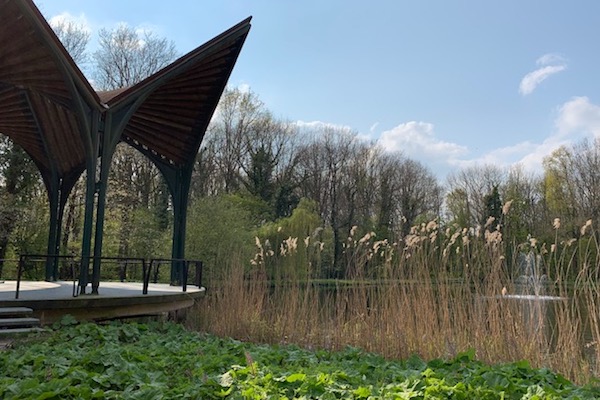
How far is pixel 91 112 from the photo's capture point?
6.36 meters

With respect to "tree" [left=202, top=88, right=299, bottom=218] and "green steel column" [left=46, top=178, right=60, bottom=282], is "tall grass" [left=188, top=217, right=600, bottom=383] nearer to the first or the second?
"green steel column" [left=46, top=178, right=60, bottom=282]

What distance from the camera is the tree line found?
15.7 meters

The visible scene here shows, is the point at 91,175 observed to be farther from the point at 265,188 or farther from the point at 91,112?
the point at 265,188

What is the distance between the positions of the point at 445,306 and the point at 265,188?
873 inches

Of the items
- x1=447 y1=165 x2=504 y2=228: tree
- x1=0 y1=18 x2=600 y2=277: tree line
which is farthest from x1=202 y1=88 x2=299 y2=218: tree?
x1=447 y1=165 x2=504 y2=228: tree

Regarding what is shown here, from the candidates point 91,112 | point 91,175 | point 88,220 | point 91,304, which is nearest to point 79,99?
point 91,112

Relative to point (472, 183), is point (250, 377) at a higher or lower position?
lower

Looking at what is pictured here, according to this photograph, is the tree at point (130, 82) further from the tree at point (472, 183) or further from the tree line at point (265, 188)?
the tree at point (472, 183)

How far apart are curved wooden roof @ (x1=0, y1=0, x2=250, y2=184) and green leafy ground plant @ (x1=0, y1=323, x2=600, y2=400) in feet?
11.6

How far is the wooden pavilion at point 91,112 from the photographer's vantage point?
19.4 ft

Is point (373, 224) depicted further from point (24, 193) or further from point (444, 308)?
point (444, 308)

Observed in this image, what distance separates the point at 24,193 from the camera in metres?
16.1

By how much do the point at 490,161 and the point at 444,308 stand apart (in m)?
24.6

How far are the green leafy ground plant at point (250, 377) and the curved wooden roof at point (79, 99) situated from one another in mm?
3536
